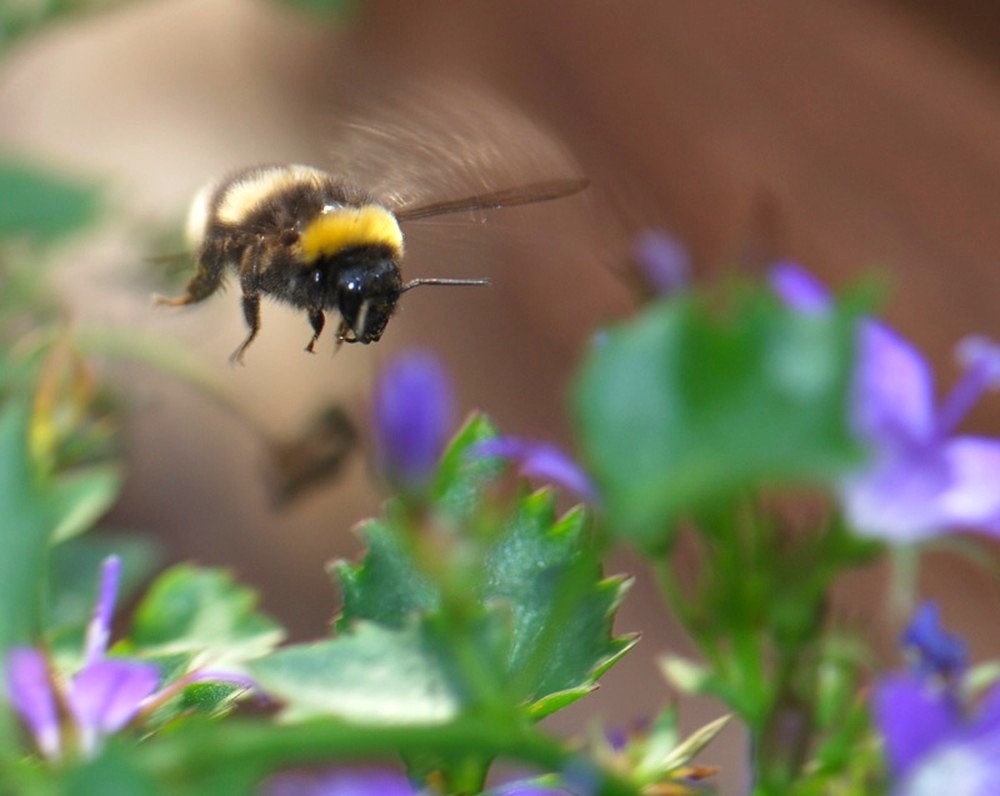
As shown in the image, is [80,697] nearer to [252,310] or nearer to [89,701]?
[89,701]

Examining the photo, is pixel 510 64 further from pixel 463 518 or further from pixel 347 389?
pixel 463 518

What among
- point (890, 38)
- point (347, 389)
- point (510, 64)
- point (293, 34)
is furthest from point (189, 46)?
point (890, 38)

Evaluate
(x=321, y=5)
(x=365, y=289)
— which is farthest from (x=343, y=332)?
(x=321, y=5)

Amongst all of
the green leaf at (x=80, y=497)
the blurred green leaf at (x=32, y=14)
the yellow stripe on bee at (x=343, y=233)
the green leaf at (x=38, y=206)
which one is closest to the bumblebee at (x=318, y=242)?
the yellow stripe on bee at (x=343, y=233)

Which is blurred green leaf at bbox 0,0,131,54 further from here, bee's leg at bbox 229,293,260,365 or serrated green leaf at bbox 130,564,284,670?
serrated green leaf at bbox 130,564,284,670

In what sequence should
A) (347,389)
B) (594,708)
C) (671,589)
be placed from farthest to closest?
(347,389) < (594,708) < (671,589)

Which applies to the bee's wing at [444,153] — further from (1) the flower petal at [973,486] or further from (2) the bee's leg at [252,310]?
(1) the flower petal at [973,486]

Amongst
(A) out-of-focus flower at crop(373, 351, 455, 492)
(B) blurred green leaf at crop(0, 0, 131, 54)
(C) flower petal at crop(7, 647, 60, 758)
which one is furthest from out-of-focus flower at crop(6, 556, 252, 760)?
(B) blurred green leaf at crop(0, 0, 131, 54)
